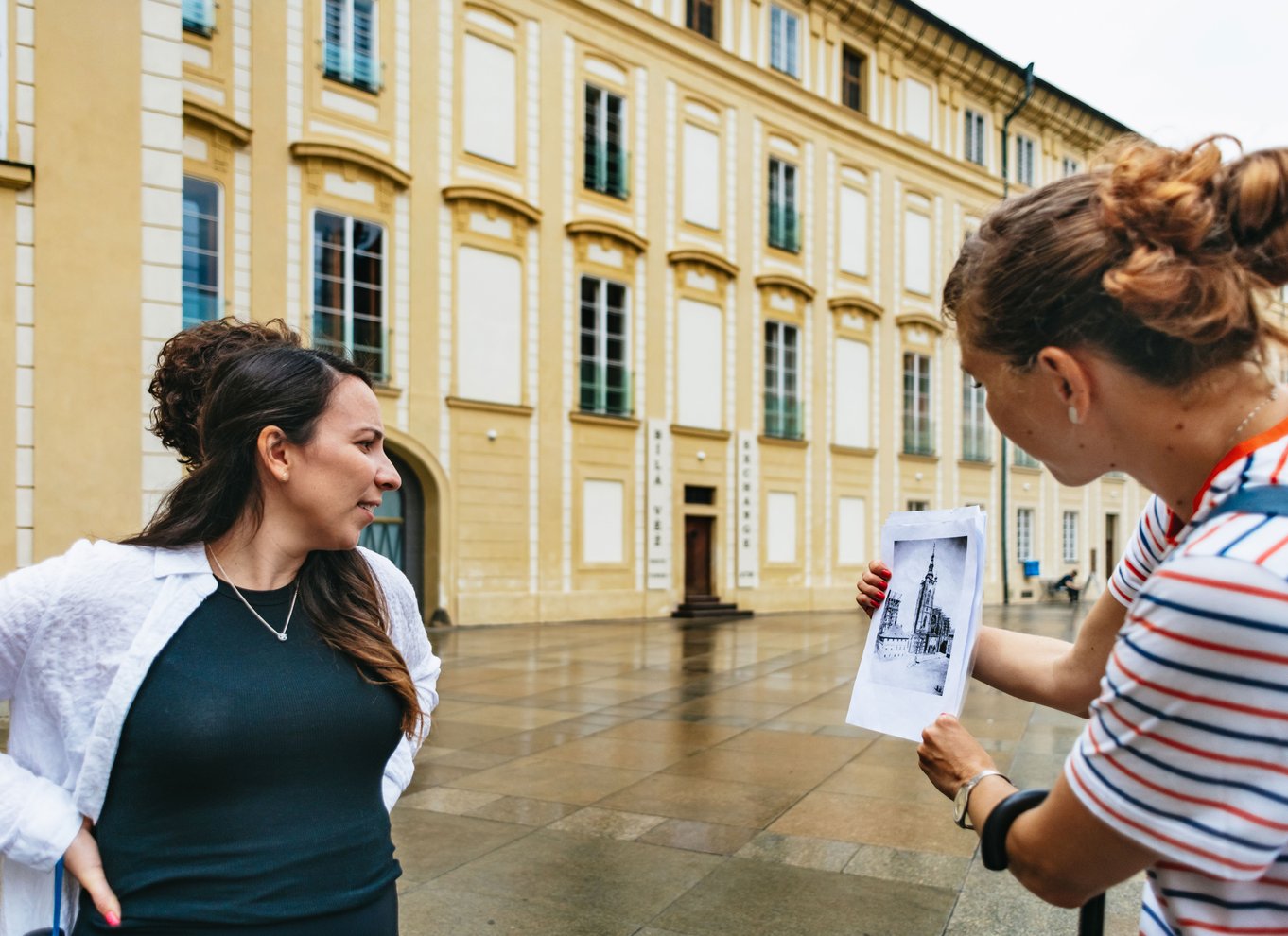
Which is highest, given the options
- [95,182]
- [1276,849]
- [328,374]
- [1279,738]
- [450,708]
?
[95,182]

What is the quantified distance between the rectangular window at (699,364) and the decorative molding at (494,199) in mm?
4331

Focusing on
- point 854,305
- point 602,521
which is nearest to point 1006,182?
point 854,305

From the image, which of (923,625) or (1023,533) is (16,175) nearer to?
Answer: (923,625)

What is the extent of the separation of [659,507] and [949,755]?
20553 millimetres

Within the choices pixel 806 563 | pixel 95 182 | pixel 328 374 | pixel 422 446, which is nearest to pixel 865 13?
pixel 806 563

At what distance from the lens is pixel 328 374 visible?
2.31 m

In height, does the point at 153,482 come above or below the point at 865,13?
below

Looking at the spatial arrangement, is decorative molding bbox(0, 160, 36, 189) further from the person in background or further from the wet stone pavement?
the person in background

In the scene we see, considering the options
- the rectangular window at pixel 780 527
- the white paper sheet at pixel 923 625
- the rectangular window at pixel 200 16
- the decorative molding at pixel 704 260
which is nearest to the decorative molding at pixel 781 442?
the rectangular window at pixel 780 527

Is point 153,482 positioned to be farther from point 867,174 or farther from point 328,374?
point 867,174

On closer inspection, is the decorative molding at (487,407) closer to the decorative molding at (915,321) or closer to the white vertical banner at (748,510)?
the white vertical banner at (748,510)

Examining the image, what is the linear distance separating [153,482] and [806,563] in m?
18.2

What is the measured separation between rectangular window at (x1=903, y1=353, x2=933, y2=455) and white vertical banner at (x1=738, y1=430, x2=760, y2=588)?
6.40m

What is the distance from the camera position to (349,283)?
17562 millimetres
